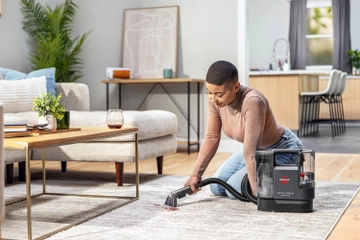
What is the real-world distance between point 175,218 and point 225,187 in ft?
1.35

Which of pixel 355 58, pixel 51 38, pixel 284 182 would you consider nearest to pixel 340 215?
pixel 284 182

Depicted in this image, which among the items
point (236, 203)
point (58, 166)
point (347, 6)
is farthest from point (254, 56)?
point (236, 203)

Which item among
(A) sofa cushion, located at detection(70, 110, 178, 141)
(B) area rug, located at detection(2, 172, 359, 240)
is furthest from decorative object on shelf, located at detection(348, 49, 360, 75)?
(B) area rug, located at detection(2, 172, 359, 240)

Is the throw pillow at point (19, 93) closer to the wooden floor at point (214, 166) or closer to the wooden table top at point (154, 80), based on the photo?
the wooden floor at point (214, 166)

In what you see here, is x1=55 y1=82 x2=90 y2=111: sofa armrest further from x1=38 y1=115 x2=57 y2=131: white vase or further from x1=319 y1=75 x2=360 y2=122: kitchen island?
x1=319 y1=75 x2=360 y2=122: kitchen island

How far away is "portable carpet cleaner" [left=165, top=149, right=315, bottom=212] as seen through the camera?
2.61 m

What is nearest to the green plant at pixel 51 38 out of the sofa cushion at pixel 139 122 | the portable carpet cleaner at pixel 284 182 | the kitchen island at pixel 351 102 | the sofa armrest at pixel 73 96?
the sofa armrest at pixel 73 96

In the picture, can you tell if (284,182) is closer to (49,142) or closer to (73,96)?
(49,142)

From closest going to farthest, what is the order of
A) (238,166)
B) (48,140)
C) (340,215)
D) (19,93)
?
(48,140), (340,215), (238,166), (19,93)

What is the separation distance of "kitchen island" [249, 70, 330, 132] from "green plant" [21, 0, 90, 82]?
248cm

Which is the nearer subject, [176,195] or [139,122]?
[176,195]

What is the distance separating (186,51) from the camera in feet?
18.9

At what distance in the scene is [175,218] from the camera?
2604 mm

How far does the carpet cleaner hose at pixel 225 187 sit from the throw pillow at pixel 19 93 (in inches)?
67.9
